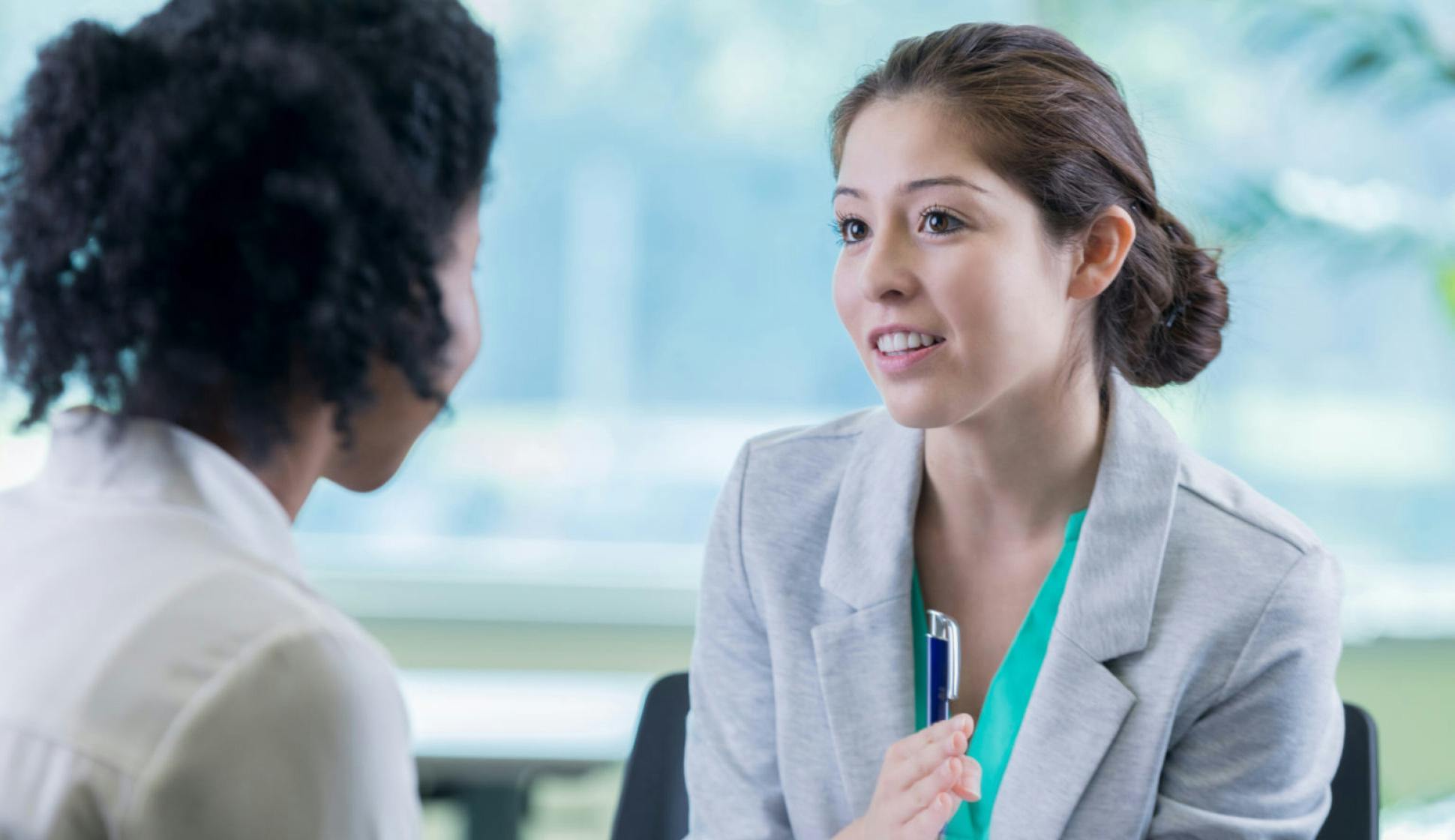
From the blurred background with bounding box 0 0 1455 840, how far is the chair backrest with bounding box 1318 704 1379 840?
1.47 metres

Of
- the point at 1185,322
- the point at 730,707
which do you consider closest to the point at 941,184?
the point at 1185,322

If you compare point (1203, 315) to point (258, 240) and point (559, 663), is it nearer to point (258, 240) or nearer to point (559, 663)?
point (258, 240)

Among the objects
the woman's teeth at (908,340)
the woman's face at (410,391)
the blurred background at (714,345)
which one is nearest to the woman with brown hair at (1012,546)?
the woman's teeth at (908,340)

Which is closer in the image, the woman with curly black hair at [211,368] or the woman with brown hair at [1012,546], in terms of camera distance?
the woman with curly black hair at [211,368]

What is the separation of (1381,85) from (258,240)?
2443mm

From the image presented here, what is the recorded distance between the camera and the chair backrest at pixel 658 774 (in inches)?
51.3

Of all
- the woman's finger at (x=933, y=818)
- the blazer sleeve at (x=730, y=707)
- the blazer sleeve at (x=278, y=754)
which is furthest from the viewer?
the blazer sleeve at (x=730, y=707)

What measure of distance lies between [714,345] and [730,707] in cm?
157

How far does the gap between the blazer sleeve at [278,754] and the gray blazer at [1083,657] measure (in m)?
0.68

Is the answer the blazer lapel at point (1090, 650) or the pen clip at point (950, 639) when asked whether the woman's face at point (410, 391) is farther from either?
the blazer lapel at point (1090, 650)

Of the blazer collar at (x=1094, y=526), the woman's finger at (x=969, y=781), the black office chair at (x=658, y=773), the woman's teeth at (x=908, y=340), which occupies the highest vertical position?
the woman's teeth at (x=908, y=340)

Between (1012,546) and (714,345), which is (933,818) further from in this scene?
(714,345)

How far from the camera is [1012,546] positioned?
130 centimetres

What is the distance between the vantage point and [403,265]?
2.32 ft
